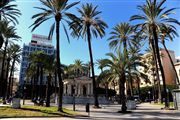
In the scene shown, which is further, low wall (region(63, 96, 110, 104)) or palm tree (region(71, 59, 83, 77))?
palm tree (region(71, 59, 83, 77))

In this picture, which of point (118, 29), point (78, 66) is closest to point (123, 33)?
point (118, 29)

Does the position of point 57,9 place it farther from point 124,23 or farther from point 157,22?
point 124,23

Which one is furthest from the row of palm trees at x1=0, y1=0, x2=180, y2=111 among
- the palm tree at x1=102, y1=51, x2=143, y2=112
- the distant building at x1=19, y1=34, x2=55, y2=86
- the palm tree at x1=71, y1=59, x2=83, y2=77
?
the distant building at x1=19, y1=34, x2=55, y2=86

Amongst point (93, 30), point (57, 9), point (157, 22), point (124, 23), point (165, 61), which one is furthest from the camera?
point (165, 61)

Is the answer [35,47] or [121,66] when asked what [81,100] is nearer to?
[121,66]

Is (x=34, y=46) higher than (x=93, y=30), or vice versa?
(x=34, y=46)

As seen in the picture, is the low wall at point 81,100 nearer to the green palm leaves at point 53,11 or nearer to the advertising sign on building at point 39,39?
the green palm leaves at point 53,11

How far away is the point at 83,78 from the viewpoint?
6581 cm

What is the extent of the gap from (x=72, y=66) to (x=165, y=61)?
4131 cm

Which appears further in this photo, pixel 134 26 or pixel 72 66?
pixel 72 66

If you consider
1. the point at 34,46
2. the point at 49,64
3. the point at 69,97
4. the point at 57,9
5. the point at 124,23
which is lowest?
the point at 69,97

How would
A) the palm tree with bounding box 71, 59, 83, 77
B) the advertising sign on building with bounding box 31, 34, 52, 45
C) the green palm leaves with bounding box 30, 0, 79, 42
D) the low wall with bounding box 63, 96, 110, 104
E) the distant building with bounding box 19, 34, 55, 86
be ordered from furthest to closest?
the advertising sign on building with bounding box 31, 34, 52, 45, the distant building with bounding box 19, 34, 55, 86, the palm tree with bounding box 71, 59, 83, 77, the low wall with bounding box 63, 96, 110, 104, the green palm leaves with bounding box 30, 0, 79, 42

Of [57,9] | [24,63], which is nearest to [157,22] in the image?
[57,9]

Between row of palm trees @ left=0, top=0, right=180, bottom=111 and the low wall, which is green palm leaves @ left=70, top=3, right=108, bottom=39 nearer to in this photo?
row of palm trees @ left=0, top=0, right=180, bottom=111
